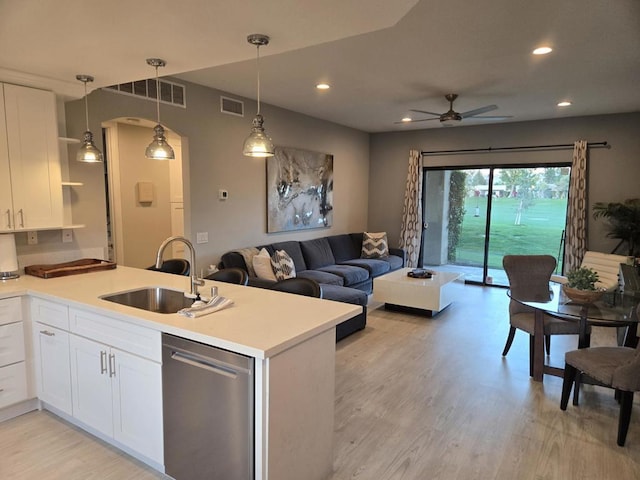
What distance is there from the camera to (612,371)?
2482 mm

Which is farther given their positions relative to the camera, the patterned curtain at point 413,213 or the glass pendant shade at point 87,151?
the patterned curtain at point 413,213

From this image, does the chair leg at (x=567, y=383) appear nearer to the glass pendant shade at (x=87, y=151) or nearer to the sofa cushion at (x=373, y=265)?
the sofa cushion at (x=373, y=265)

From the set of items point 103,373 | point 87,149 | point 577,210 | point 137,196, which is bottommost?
point 103,373

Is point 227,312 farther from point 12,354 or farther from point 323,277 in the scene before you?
point 323,277

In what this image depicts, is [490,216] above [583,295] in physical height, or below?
above

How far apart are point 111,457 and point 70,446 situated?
31cm

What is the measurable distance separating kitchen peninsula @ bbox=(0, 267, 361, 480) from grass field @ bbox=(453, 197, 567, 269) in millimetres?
5535

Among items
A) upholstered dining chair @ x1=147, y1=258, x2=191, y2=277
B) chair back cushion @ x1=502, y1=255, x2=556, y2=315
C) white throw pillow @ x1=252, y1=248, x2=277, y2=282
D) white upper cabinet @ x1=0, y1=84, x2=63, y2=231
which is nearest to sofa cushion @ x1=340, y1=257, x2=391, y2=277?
white throw pillow @ x1=252, y1=248, x2=277, y2=282

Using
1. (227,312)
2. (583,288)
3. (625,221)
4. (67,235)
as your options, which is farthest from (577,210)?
(67,235)

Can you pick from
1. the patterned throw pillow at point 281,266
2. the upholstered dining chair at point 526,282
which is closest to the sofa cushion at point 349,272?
the patterned throw pillow at point 281,266

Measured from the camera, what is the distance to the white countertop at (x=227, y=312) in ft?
5.71

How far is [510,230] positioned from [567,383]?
443 centimetres

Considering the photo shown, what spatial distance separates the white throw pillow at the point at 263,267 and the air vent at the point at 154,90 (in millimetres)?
1832

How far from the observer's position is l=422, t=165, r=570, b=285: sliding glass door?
6520mm
